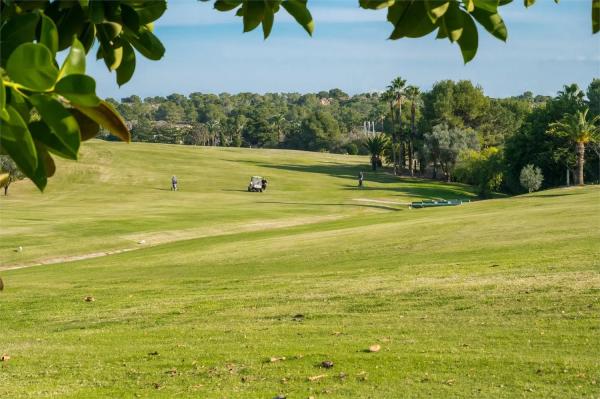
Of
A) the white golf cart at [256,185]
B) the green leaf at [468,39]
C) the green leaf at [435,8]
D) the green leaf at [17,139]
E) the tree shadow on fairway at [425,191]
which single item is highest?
the green leaf at [435,8]

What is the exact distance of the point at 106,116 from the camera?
1186 millimetres

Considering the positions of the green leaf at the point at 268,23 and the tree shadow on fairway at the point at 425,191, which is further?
the tree shadow on fairway at the point at 425,191

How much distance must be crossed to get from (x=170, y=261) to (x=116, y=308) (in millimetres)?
8836

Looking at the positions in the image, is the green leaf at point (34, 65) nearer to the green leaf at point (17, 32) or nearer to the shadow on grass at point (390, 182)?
the green leaf at point (17, 32)

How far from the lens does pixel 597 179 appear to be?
62375 mm

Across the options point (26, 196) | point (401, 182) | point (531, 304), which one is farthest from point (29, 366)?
point (401, 182)

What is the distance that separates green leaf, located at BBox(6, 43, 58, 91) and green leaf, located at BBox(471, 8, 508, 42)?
80 cm

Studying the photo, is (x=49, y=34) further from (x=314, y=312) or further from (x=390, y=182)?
(x=390, y=182)

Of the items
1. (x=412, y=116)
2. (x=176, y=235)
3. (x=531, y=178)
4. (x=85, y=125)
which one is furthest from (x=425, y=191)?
(x=85, y=125)

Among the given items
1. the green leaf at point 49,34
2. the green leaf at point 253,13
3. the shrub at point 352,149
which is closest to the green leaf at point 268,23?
the green leaf at point 253,13

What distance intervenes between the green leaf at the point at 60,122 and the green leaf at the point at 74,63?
0.05m

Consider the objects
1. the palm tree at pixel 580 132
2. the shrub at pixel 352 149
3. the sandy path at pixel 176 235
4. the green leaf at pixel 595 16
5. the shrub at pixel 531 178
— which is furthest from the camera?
the shrub at pixel 352 149

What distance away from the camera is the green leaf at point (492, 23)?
56.2 inches

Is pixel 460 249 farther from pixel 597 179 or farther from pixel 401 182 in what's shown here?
pixel 401 182
